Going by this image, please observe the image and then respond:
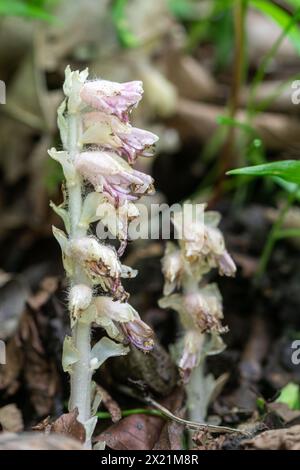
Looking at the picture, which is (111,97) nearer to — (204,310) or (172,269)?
(172,269)

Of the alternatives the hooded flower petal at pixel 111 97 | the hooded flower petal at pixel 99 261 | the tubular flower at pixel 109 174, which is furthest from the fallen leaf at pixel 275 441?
the hooded flower petal at pixel 111 97

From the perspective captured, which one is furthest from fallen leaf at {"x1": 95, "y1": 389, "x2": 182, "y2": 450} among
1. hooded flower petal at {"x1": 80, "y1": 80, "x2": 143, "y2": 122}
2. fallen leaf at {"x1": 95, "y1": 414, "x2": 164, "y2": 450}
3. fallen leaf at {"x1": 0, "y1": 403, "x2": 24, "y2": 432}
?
hooded flower petal at {"x1": 80, "y1": 80, "x2": 143, "y2": 122}

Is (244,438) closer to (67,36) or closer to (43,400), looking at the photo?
(43,400)

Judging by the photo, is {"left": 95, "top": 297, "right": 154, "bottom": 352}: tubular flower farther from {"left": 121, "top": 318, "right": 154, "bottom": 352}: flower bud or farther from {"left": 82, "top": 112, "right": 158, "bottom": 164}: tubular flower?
{"left": 82, "top": 112, "right": 158, "bottom": 164}: tubular flower

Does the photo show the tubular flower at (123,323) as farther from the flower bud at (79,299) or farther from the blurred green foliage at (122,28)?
the blurred green foliage at (122,28)

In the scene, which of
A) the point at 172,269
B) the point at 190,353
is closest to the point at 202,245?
the point at 172,269

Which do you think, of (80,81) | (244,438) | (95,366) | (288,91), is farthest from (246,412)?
(288,91)
